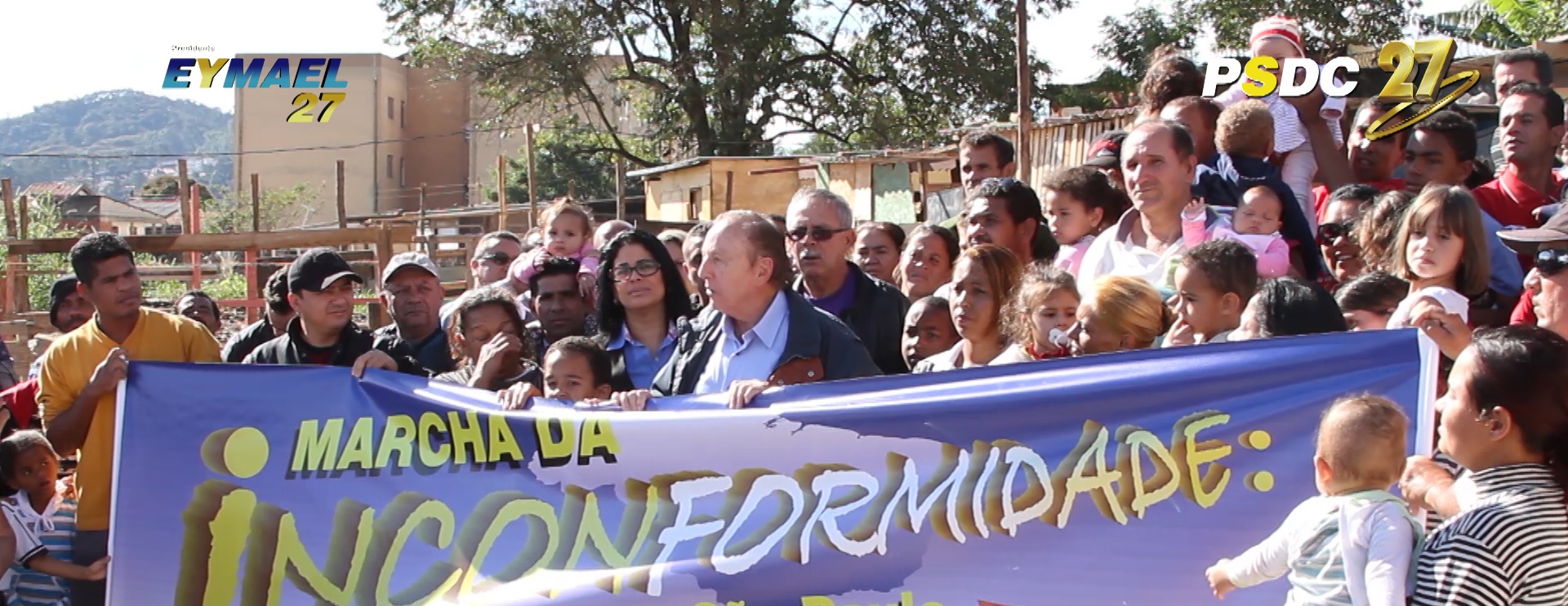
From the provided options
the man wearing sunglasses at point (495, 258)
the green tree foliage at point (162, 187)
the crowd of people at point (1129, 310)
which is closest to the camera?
the crowd of people at point (1129, 310)

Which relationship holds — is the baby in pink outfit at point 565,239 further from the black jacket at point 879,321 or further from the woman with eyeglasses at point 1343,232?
the woman with eyeglasses at point 1343,232

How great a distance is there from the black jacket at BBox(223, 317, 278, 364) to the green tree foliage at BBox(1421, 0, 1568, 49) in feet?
45.8

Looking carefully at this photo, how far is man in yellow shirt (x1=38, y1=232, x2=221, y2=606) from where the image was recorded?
5.09m

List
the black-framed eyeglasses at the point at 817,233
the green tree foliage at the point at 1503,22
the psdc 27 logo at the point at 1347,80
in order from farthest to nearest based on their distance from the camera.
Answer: the green tree foliage at the point at 1503,22
the psdc 27 logo at the point at 1347,80
the black-framed eyeglasses at the point at 817,233

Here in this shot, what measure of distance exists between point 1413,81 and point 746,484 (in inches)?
269

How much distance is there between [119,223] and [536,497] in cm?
6131

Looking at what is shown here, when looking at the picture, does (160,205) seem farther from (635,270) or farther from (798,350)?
(798,350)

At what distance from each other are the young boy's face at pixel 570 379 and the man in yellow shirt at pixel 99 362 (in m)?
1.37

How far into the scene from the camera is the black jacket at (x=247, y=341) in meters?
5.92

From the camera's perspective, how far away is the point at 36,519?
5.68m

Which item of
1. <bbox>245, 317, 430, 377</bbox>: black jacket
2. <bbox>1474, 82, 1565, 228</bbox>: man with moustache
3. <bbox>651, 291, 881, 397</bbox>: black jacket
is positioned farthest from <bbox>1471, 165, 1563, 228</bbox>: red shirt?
<bbox>245, 317, 430, 377</bbox>: black jacket

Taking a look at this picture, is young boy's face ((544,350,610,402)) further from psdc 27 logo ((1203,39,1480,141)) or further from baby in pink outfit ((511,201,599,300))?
psdc 27 logo ((1203,39,1480,141))

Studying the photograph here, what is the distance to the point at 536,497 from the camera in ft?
14.4

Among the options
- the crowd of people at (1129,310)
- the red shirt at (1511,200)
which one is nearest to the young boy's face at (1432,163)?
the crowd of people at (1129,310)
